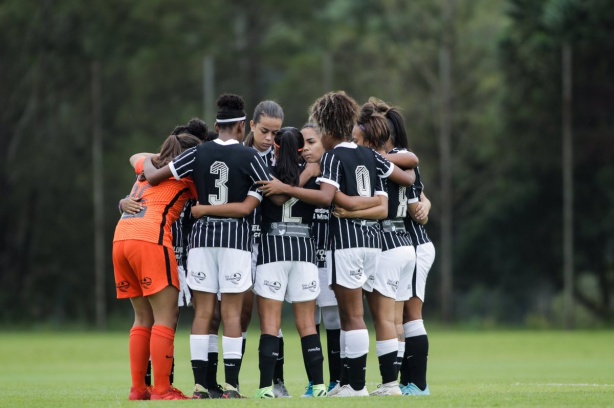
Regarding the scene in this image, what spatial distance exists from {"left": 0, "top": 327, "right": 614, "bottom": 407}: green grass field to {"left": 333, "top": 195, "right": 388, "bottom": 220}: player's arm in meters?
1.52

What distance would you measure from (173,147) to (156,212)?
1.92 ft

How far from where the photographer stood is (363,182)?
9.80 metres

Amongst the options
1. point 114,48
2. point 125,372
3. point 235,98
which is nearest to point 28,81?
point 114,48

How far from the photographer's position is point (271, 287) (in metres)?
9.59

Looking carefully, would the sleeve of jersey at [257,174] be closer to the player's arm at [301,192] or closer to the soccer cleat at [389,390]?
the player's arm at [301,192]

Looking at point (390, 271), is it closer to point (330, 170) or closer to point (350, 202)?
point (350, 202)

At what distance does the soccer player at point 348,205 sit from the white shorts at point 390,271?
0.11 meters

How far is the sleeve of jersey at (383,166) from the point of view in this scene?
995 centimetres

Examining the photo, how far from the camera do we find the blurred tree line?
34.7 m

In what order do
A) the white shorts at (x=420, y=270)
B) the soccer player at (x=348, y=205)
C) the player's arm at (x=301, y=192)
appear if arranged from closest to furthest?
1. the player's arm at (x=301, y=192)
2. the soccer player at (x=348, y=205)
3. the white shorts at (x=420, y=270)

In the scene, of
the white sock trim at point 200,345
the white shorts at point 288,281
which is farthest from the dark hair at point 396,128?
the white sock trim at point 200,345

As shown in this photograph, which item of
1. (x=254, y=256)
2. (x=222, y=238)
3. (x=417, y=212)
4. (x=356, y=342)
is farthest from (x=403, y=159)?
(x=222, y=238)

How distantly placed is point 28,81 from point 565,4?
1710 centimetres

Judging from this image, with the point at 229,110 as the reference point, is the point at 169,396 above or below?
below
